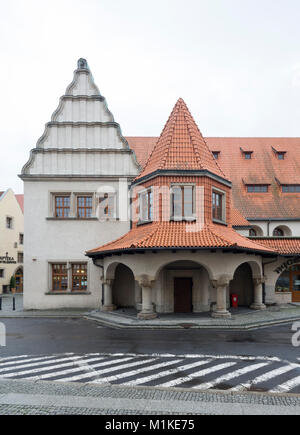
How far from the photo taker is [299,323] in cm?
1684

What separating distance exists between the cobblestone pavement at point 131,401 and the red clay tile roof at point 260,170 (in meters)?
20.4

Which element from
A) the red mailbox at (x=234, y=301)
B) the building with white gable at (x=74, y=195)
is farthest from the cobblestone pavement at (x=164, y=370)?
the building with white gable at (x=74, y=195)

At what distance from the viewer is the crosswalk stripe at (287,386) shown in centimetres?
770

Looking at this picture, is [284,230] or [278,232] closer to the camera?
[284,230]

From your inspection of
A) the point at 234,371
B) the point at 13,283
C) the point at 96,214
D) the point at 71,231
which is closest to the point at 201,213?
the point at 96,214

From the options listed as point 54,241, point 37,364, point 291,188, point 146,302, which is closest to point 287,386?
point 37,364

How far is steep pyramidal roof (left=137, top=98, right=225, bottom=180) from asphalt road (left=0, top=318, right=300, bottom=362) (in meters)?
9.52

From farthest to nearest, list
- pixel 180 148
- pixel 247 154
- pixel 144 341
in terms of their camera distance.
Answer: pixel 247 154, pixel 180 148, pixel 144 341

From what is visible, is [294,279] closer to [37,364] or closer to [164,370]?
[164,370]

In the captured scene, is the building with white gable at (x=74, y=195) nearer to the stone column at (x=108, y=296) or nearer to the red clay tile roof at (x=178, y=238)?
the stone column at (x=108, y=296)

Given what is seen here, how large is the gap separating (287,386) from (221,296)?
948cm

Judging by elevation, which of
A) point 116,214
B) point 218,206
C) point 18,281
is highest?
point 218,206

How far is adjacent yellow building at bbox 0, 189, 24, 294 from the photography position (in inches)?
1464

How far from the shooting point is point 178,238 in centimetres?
1700
